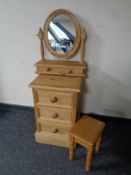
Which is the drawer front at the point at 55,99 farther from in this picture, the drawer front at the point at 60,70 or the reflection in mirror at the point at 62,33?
the reflection in mirror at the point at 62,33

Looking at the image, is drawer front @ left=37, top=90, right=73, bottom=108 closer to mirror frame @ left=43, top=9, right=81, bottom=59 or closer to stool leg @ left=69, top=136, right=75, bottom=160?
stool leg @ left=69, top=136, right=75, bottom=160

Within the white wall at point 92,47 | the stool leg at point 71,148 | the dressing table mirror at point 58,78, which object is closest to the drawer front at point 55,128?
the dressing table mirror at point 58,78

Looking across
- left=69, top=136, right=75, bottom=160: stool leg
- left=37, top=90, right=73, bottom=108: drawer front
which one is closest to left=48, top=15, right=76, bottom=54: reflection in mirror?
left=37, top=90, right=73, bottom=108: drawer front

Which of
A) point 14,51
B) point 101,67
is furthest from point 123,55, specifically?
point 14,51

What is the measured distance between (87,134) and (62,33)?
39.7 inches

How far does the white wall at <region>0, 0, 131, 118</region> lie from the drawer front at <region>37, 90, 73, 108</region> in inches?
19.6

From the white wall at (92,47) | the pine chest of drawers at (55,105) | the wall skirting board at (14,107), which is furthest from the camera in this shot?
the wall skirting board at (14,107)

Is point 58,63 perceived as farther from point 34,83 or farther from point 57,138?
point 57,138

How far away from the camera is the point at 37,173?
139 cm

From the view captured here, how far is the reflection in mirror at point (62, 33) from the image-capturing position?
156 centimetres

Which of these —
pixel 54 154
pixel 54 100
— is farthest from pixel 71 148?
pixel 54 100

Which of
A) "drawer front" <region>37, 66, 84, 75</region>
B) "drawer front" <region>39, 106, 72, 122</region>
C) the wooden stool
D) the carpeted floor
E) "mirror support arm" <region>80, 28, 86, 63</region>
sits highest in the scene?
"mirror support arm" <region>80, 28, 86, 63</region>

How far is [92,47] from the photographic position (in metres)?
1.64

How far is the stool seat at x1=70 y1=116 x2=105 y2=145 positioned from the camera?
1.29 m
